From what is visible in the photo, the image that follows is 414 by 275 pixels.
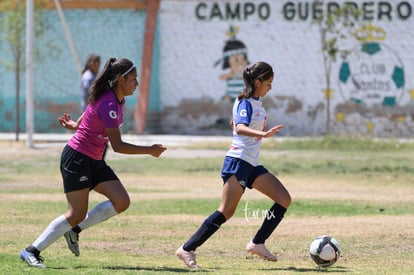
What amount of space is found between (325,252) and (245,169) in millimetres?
1049

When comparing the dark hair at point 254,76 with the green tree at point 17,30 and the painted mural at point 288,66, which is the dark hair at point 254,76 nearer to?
the green tree at point 17,30

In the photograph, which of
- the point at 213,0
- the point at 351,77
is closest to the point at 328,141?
the point at 351,77

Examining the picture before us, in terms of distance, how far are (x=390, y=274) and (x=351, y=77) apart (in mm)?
23342

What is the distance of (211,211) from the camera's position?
47.1 feet

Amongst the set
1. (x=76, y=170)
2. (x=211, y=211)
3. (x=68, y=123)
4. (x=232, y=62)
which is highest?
(x=68, y=123)

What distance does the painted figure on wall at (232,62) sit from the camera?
32719 mm

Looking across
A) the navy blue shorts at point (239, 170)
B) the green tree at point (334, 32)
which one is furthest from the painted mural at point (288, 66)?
the navy blue shorts at point (239, 170)

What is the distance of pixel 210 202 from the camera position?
50.3ft

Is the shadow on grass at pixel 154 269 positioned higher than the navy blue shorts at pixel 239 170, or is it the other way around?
the navy blue shorts at pixel 239 170

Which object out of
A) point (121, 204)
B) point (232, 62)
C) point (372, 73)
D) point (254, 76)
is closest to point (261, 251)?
point (121, 204)

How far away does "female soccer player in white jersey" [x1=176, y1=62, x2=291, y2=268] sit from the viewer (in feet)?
30.4

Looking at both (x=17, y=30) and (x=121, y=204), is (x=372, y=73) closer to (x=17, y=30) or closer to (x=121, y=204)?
(x=17, y=30)

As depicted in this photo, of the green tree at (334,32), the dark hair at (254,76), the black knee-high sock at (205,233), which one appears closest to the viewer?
the black knee-high sock at (205,233)

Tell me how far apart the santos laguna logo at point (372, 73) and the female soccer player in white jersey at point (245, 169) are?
22715mm
